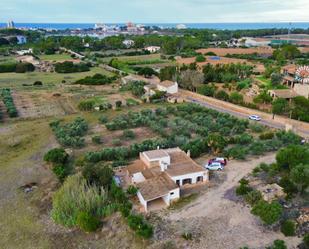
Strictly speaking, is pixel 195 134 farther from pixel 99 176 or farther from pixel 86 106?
pixel 86 106

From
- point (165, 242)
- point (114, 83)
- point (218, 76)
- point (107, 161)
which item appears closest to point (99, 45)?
point (114, 83)

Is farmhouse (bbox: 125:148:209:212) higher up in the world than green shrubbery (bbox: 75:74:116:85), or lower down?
higher up

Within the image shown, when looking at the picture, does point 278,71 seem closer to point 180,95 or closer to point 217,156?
point 180,95

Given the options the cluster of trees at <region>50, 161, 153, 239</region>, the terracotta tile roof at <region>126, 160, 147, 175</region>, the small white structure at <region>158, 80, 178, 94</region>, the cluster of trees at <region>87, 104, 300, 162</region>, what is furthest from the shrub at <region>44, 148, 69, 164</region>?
the small white structure at <region>158, 80, 178, 94</region>

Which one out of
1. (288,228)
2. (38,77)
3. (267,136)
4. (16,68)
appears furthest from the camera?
(16,68)

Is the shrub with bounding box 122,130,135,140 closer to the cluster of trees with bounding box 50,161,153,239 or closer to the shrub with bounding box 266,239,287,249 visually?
the cluster of trees with bounding box 50,161,153,239

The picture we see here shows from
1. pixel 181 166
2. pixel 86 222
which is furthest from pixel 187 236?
pixel 181 166
